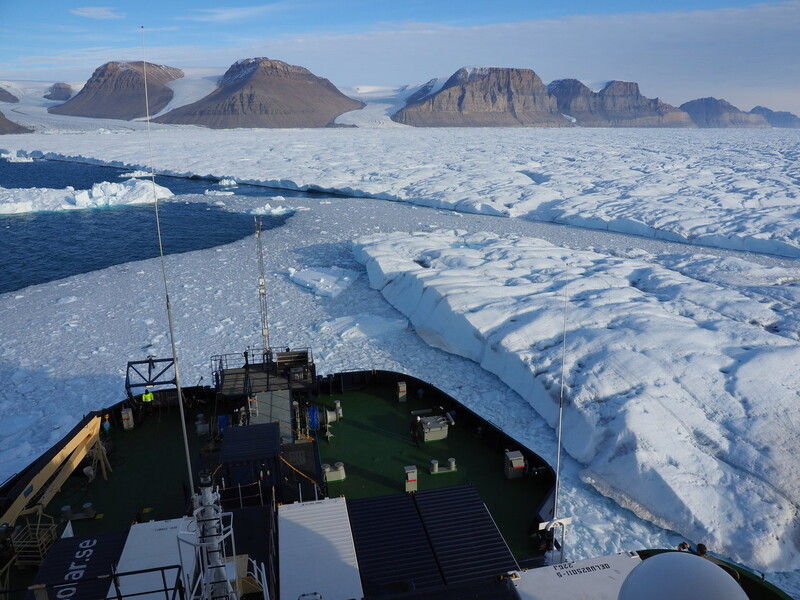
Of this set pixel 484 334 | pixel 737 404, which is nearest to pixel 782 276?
pixel 737 404

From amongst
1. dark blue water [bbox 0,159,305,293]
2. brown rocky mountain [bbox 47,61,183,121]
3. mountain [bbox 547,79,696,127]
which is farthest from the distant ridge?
mountain [bbox 547,79,696,127]

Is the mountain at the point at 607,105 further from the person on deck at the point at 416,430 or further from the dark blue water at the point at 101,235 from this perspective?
the person on deck at the point at 416,430

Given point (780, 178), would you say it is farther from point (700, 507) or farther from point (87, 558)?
point (87, 558)

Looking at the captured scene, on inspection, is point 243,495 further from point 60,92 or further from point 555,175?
point 60,92

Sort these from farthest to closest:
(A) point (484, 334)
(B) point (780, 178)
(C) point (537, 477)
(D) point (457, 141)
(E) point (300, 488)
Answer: (D) point (457, 141), (B) point (780, 178), (A) point (484, 334), (C) point (537, 477), (E) point (300, 488)

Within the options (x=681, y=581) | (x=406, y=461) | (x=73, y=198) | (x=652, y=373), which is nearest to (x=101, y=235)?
(x=73, y=198)

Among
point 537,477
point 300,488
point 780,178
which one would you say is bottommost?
point 537,477

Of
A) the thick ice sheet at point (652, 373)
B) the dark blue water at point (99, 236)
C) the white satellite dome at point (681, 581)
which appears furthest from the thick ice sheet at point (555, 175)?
the white satellite dome at point (681, 581)
